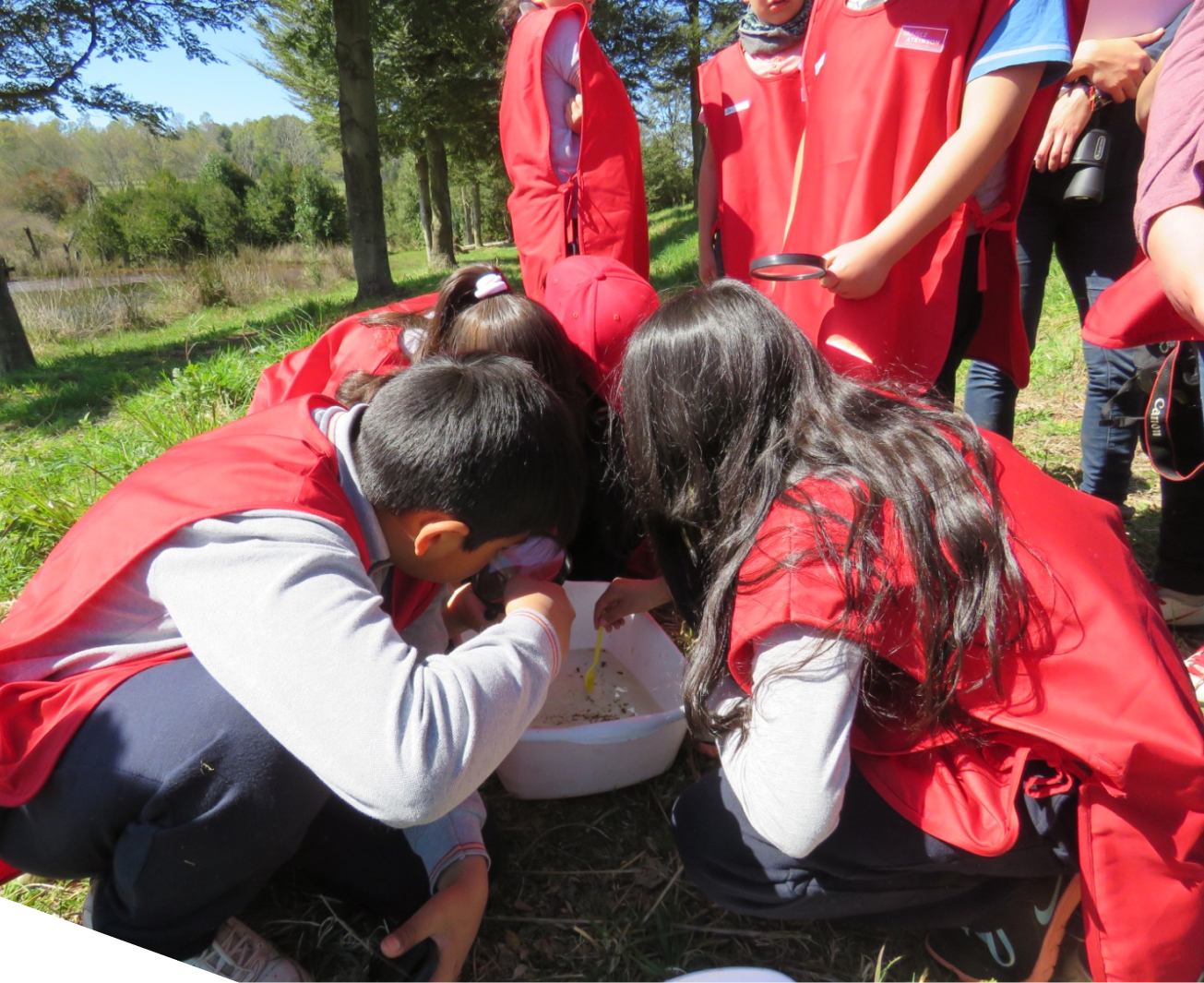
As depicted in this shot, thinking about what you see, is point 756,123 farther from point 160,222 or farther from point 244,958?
point 160,222

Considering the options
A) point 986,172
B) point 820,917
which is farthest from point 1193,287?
point 820,917

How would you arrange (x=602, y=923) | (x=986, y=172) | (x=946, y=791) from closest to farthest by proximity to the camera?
(x=946, y=791)
(x=602, y=923)
(x=986, y=172)

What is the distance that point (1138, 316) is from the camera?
56.1 inches

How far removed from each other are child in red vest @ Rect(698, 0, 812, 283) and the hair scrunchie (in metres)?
0.58

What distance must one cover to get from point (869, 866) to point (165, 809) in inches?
35.3

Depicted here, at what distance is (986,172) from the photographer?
57.9 inches

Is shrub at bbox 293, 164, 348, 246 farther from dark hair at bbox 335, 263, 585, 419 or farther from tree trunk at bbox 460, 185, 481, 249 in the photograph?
dark hair at bbox 335, 263, 585, 419

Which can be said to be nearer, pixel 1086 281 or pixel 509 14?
pixel 1086 281

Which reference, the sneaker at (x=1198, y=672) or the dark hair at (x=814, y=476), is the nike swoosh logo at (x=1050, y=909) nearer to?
the dark hair at (x=814, y=476)

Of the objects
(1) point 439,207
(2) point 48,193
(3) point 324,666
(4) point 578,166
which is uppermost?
(4) point 578,166

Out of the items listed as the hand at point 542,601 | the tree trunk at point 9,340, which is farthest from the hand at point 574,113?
the tree trunk at point 9,340

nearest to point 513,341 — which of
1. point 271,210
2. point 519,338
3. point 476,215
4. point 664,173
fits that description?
point 519,338

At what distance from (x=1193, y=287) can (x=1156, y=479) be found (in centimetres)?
185

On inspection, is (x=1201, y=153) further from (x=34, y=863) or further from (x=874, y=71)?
(x=34, y=863)
